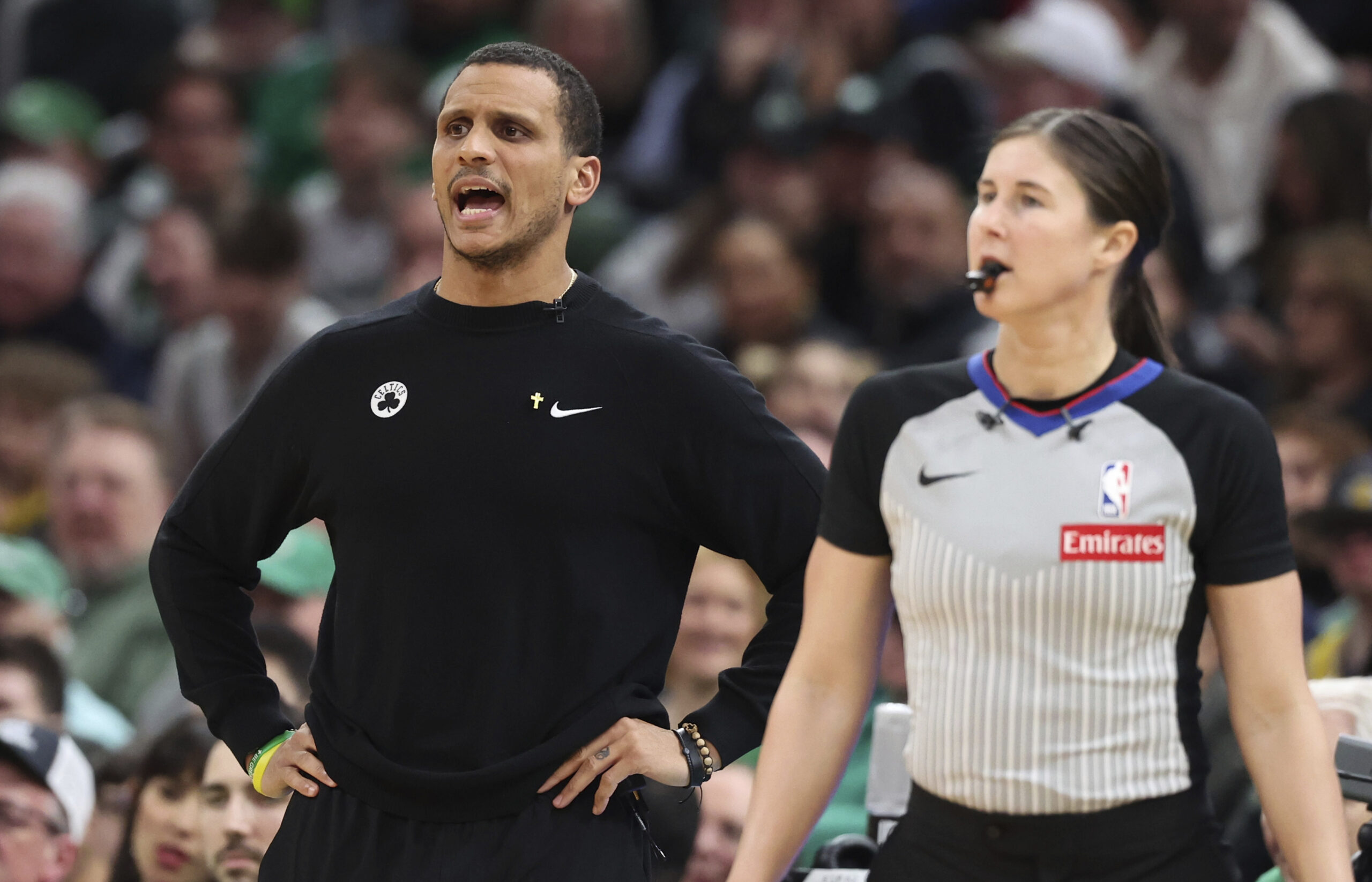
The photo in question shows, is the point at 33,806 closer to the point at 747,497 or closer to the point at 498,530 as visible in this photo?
the point at 498,530

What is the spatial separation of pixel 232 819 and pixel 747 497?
2028 mm

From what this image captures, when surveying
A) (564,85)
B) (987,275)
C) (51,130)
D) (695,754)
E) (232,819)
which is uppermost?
(51,130)

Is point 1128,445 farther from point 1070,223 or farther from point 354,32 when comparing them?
point 354,32

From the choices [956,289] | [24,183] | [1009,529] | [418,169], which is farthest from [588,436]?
[24,183]

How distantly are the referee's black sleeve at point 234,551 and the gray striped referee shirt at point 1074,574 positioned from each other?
1.14 metres

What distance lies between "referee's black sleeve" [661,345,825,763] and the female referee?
49cm

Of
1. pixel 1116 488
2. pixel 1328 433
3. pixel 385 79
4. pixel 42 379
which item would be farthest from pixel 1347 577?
pixel 385 79

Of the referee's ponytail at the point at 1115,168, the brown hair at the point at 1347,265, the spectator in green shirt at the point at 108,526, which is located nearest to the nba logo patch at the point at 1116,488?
the referee's ponytail at the point at 1115,168

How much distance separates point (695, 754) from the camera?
3.24 metres

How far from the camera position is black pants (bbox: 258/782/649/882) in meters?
3.04

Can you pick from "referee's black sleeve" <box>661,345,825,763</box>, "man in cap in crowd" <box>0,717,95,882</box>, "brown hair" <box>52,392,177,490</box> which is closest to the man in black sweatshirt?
"referee's black sleeve" <box>661,345,825,763</box>

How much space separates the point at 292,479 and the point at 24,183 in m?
6.73

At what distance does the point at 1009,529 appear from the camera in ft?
8.44

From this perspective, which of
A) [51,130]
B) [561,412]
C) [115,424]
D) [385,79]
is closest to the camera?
[561,412]
